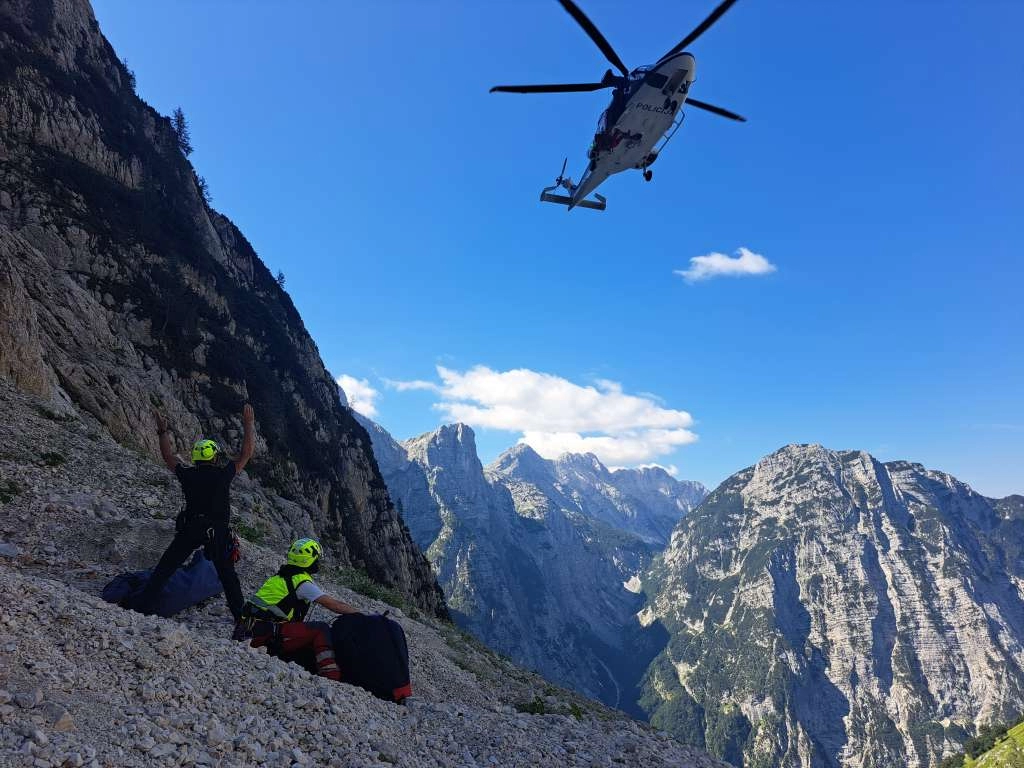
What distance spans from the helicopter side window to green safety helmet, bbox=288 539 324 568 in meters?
25.2

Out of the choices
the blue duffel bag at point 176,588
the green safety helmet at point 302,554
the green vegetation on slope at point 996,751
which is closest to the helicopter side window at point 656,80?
the green safety helmet at point 302,554

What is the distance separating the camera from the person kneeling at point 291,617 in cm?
876

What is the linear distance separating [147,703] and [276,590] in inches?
131

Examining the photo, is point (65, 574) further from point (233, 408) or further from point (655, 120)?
point (233, 408)

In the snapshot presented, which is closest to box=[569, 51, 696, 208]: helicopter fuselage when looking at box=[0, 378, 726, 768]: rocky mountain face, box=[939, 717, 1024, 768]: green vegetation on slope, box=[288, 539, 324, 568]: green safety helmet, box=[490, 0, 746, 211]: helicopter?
box=[490, 0, 746, 211]: helicopter

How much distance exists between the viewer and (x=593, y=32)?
20.8 meters

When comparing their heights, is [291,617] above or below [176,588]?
above

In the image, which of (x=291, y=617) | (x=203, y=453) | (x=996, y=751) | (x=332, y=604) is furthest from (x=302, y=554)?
(x=996, y=751)

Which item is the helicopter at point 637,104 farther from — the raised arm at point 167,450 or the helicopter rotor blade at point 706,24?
the raised arm at point 167,450

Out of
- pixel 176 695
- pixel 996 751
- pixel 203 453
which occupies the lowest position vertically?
pixel 996 751

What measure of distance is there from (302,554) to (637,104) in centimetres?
2550

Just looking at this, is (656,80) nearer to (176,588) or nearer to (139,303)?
(176,588)

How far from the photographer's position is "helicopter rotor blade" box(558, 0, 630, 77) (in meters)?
18.5

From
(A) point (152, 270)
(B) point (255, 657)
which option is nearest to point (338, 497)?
(A) point (152, 270)
